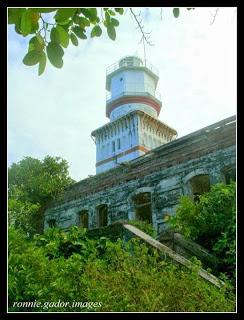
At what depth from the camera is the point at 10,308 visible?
4.05 meters

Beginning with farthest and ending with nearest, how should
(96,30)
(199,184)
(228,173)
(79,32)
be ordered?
1. (199,184)
2. (228,173)
3. (96,30)
4. (79,32)

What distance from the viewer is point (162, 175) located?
13.2 meters

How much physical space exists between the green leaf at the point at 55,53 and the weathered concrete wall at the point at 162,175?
32.0 feet

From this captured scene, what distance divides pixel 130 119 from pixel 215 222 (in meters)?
24.1

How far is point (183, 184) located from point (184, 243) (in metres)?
6.67

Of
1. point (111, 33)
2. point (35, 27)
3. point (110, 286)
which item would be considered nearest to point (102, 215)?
point (110, 286)

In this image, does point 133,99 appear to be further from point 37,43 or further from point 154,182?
point 37,43

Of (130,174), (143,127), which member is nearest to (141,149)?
(143,127)

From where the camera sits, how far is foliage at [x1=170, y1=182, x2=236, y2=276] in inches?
215

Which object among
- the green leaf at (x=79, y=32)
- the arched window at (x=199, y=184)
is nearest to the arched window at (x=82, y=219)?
the arched window at (x=199, y=184)

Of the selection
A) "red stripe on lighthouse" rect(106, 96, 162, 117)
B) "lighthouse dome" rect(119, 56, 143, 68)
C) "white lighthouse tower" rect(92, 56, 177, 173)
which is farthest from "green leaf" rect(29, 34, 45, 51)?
"lighthouse dome" rect(119, 56, 143, 68)

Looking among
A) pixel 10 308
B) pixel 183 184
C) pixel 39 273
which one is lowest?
pixel 10 308

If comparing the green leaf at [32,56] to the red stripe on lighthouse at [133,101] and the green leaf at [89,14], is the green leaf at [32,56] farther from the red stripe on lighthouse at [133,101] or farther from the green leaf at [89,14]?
the red stripe on lighthouse at [133,101]
